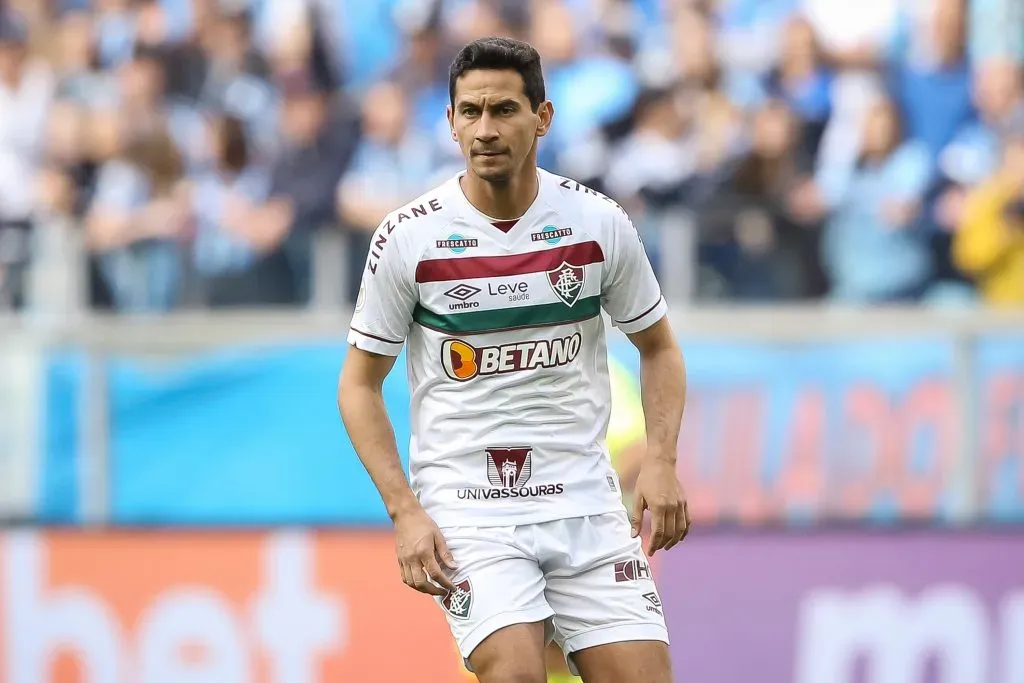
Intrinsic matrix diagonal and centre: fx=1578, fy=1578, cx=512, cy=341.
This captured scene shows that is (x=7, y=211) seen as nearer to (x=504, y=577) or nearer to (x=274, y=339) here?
(x=274, y=339)

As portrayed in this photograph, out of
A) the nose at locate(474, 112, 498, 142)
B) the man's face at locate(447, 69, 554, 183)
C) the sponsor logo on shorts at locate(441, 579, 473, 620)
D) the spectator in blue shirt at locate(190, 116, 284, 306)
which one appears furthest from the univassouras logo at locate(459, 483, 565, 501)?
the spectator in blue shirt at locate(190, 116, 284, 306)

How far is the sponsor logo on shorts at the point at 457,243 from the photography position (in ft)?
14.3

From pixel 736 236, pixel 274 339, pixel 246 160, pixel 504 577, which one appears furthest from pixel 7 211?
pixel 504 577

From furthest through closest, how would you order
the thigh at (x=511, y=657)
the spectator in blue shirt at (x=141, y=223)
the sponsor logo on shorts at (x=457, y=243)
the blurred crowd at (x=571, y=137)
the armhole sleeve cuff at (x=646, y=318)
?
the spectator in blue shirt at (x=141, y=223) → the blurred crowd at (x=571, y=137) → the armhole sleeve cuff at (x=646, y=318) → the sponsor logo on shorts at (x=457, y=243) → the thigh at (x=511, y=657)

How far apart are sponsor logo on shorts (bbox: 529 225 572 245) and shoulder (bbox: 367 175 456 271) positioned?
24 centimetres

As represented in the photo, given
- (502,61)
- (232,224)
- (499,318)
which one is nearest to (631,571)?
(499,318)

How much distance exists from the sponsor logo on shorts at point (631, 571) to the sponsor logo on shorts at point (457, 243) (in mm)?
980

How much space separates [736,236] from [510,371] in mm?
3810

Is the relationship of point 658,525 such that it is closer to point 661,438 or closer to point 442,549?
point 661,438

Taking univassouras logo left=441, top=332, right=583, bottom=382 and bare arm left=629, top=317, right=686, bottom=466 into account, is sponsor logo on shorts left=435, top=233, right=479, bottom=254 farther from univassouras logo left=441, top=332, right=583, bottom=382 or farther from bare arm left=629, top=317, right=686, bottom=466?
bare arm left=629, top=317, right=686, bottom=466

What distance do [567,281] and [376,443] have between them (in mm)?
698

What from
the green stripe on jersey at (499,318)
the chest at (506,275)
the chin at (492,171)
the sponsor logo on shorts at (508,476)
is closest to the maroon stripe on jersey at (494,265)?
the chest at (506,275)

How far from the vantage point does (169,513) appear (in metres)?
7.84

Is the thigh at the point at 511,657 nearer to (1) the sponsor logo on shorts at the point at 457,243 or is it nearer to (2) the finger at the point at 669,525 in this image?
(2) the finger at the point at 669,525
